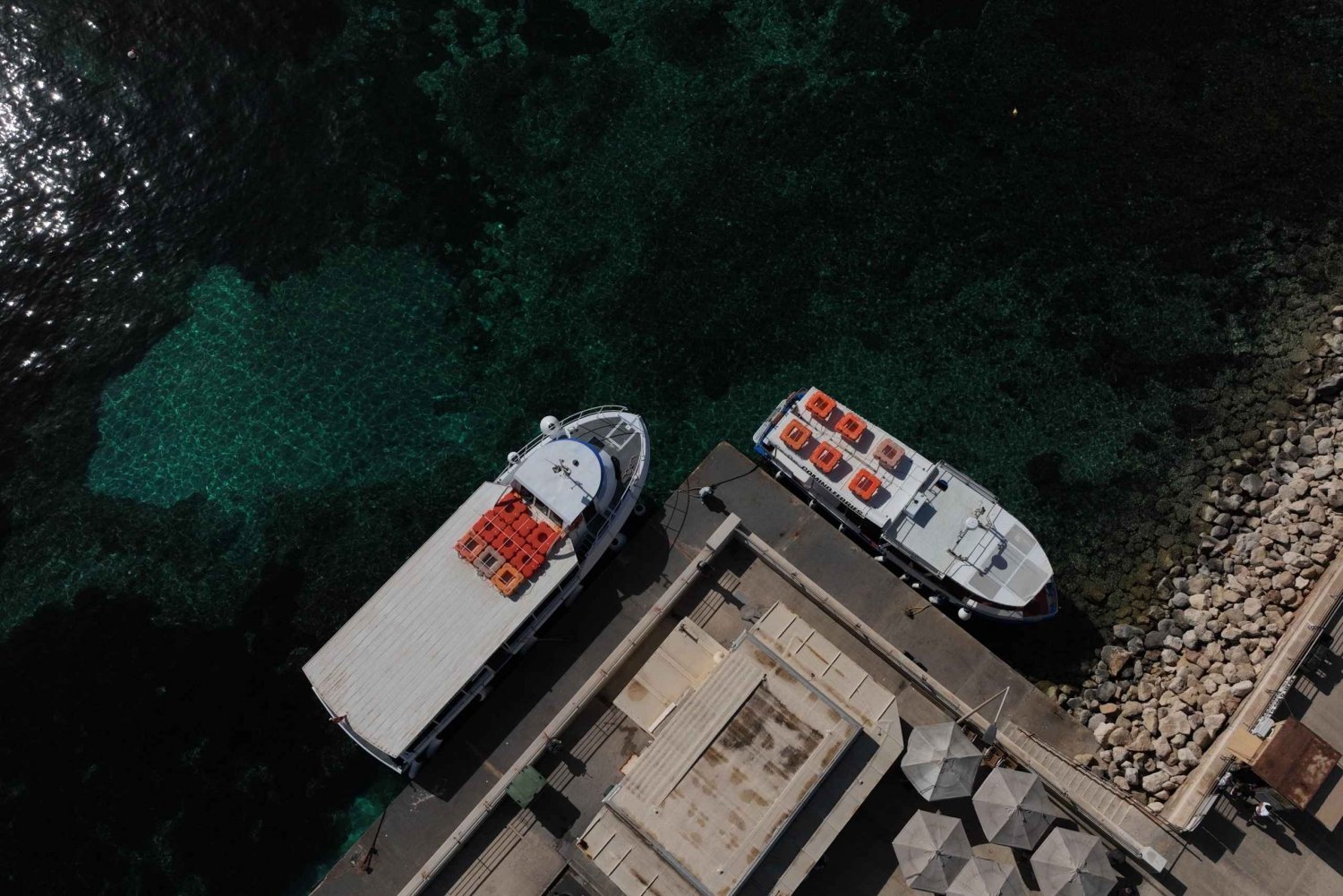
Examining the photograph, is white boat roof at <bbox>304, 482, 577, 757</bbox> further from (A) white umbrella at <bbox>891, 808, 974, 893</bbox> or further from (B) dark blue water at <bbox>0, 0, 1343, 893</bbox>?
(A) white umbrella at <bbox>891, 808, 974, 893</bbox>

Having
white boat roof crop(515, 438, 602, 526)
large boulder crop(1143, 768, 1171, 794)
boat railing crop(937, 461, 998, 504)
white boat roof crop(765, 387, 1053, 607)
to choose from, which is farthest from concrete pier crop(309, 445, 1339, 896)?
boat railing crop(937, 461, 998, 504)

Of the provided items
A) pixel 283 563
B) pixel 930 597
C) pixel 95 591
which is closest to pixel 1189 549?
pixel 930 597

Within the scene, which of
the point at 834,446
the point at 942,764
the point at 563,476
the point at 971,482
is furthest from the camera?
the point at 834,446

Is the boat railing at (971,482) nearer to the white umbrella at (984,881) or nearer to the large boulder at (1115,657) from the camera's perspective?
the large boulder at (1115,657)

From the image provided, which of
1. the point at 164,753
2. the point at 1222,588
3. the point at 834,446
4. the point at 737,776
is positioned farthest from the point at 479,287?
the point at 1222,588

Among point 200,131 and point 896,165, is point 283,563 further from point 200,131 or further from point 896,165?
point 896,165

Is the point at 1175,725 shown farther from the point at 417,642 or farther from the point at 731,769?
the point at 417,642
